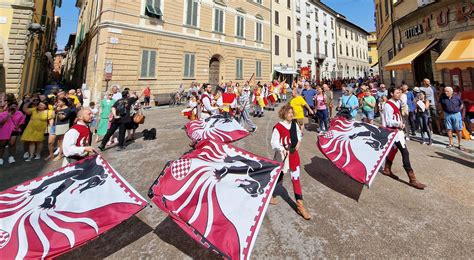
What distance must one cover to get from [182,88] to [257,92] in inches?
357

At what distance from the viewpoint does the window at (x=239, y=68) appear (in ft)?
79.2

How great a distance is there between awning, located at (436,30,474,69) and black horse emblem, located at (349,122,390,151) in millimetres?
7221

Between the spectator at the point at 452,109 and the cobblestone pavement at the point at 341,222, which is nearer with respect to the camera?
the cobblestone pavement at the point at 341,222

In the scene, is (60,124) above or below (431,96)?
below

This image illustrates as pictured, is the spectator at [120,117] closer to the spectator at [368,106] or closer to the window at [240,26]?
the spectator at [368,106]

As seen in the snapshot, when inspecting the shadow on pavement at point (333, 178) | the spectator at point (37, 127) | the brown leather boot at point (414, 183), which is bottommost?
the shadow on pavement at point (333, 178)

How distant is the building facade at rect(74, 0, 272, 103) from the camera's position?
640 inches

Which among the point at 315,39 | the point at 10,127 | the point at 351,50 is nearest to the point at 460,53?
the point at 10,127

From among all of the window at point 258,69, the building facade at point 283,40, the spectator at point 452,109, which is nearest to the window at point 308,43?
the building facade at point 283,40

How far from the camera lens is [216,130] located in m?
6.42

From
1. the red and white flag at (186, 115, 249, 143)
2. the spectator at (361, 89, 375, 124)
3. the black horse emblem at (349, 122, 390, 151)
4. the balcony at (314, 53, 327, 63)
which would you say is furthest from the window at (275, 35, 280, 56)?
the black horse emblem at (349, 122, 390, 151)

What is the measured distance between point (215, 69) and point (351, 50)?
38.3 m

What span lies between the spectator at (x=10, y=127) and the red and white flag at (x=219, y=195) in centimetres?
597

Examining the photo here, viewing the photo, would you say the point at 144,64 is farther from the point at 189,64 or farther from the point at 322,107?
the point at 322,107
